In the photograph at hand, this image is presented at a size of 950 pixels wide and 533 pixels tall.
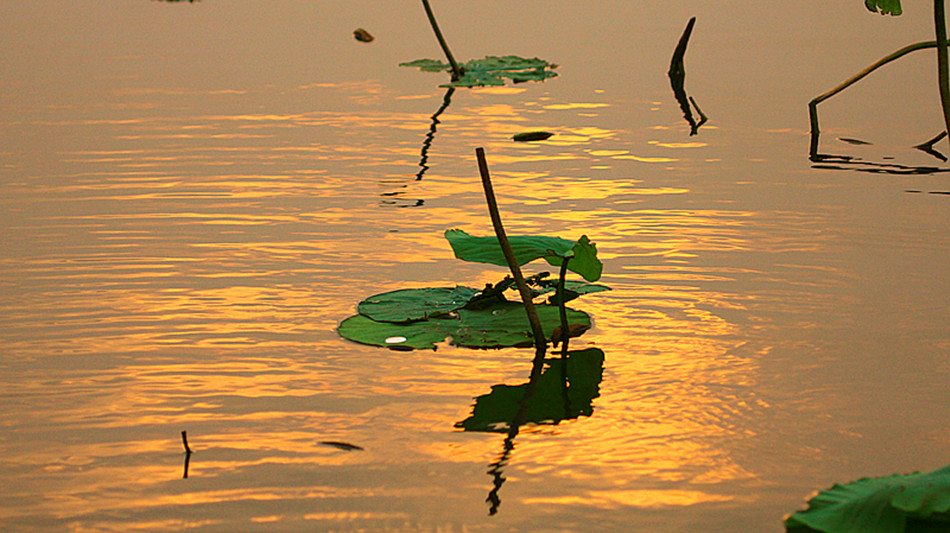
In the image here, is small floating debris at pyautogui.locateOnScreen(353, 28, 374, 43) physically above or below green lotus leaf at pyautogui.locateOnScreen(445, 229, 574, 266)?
above

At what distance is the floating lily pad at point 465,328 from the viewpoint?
11.3 feet

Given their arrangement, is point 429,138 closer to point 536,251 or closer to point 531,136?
point 531,136

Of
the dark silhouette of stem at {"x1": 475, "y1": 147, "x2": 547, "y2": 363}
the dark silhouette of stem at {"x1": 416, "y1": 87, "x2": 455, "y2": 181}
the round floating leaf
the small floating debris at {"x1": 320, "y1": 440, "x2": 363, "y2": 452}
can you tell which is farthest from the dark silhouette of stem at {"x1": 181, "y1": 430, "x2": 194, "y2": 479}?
the dark silhouette of stem at {"x1": 416, "y1": 87, "x2": 455, "y2": 181}

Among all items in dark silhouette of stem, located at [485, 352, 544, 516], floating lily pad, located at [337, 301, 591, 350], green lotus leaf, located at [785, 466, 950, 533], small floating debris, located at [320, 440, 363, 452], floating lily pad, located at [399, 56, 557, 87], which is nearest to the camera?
green lotus leaf, located at [785, 466, 950, 533]

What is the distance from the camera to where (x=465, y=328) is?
3535mm

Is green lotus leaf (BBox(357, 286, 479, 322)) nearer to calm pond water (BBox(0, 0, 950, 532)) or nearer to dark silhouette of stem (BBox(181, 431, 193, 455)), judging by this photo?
calm pond water (BBox(0, 0, 950, 532))

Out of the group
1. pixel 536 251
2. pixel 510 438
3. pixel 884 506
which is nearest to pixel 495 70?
pixel 536 251

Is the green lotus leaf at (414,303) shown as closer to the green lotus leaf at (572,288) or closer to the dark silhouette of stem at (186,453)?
the green lotus leaf at (572,288)

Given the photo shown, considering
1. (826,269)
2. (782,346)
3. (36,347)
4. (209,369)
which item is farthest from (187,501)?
(826,269)

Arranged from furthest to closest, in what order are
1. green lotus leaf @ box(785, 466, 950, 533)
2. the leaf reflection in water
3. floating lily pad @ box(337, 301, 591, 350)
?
floating lily pad @ box(337, 301, 591, 350), the leaf reflection in water, green lotus leaf @ box(785, 466, 950, 533)

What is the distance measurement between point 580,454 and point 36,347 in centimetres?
173

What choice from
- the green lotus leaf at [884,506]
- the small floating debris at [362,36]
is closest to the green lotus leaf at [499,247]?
the green lotus leaf at [884,506]

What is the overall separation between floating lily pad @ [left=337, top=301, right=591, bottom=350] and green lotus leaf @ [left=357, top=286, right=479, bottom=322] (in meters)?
0.02

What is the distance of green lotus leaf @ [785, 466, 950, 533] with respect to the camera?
1896 millimetres
